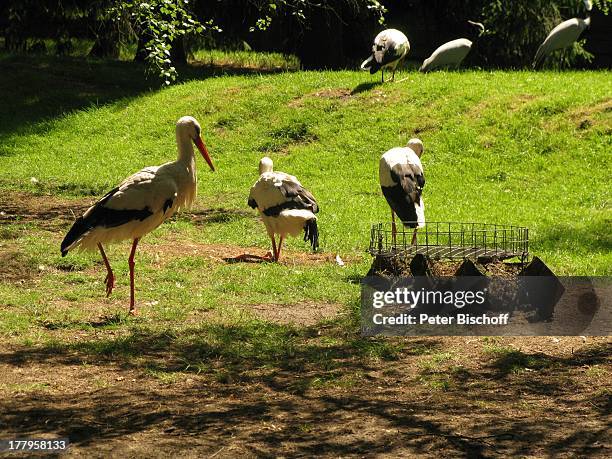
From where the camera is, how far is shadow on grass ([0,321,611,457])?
19.4 ft

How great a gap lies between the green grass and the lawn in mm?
49

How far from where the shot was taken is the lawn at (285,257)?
6.50 m

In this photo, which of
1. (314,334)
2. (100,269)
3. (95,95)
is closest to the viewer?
(314,334)

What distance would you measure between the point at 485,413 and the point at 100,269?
18.0 ft

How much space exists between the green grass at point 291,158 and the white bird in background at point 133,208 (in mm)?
586

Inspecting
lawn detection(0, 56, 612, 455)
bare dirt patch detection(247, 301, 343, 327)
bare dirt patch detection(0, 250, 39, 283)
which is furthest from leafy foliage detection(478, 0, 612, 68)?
bare dirt patch detection(247, 301, 343, 327)

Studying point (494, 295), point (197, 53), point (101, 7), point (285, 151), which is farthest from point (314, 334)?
point (197, 53)

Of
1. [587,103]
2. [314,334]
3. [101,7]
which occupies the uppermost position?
[101,7]

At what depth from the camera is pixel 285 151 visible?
18797mm

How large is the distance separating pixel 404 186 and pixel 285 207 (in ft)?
4.54

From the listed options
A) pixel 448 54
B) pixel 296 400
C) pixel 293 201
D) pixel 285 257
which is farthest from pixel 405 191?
pixel 448 54

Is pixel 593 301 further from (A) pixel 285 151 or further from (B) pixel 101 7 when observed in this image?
(B) pixel 101 7

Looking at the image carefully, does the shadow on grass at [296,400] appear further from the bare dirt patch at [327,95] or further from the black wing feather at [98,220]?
the bare dirt patch at [327,95]

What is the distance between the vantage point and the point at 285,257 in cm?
1177
